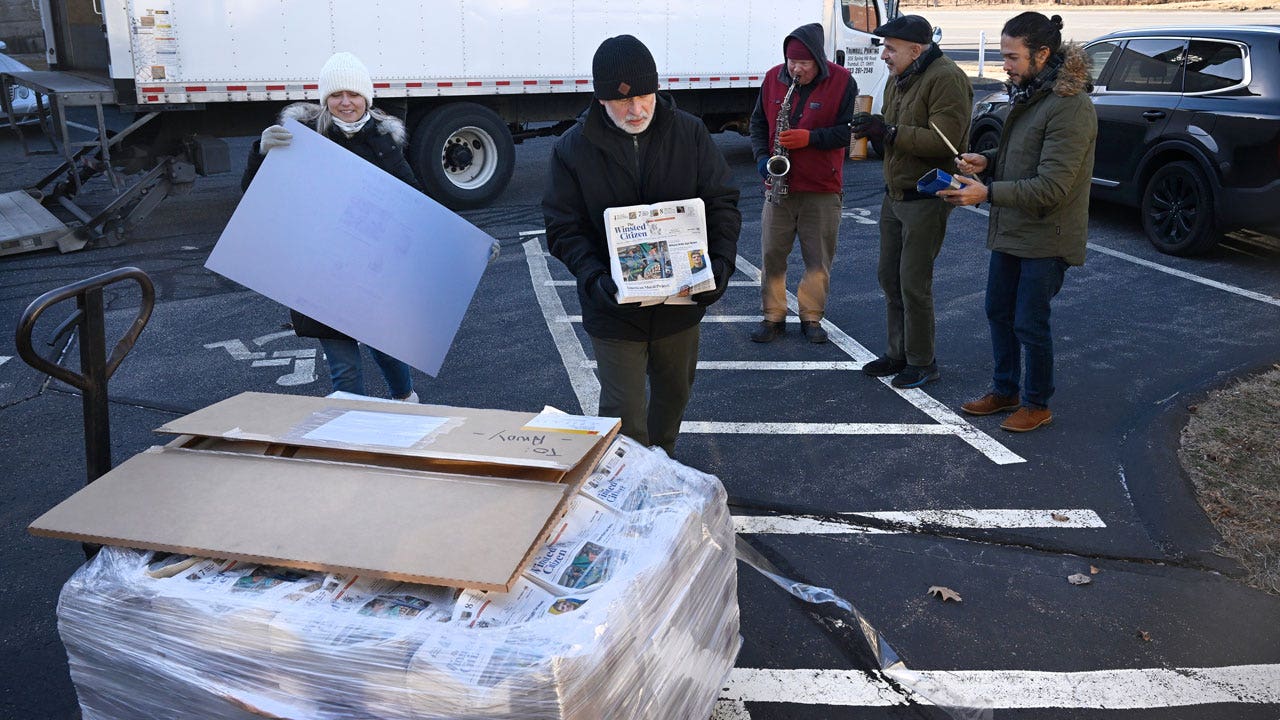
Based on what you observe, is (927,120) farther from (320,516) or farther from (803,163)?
(320,516)

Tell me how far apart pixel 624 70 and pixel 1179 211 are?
270 inches

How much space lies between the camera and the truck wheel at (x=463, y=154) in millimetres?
10422

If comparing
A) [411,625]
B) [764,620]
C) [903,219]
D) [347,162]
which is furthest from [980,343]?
[411,625]

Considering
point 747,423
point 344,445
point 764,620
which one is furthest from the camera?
point 747,423

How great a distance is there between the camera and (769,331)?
21.2ft

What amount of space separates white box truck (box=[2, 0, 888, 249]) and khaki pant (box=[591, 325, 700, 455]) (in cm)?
700

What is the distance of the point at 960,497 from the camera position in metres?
4.39

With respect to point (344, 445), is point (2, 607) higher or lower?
lower

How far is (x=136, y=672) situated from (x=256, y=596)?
0.40m

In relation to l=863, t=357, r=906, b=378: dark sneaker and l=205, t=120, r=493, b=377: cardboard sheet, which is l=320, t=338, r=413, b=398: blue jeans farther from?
l=863, t=357, r=906, b=378: dark sneaker

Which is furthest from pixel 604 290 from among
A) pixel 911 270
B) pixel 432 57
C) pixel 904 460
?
pixel 432 57

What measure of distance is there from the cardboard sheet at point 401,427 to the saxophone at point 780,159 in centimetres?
344

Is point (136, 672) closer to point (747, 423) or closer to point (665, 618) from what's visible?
point (665, 618)

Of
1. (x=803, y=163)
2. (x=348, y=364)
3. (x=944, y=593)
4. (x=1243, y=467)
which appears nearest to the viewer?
(x=944, y=593)
